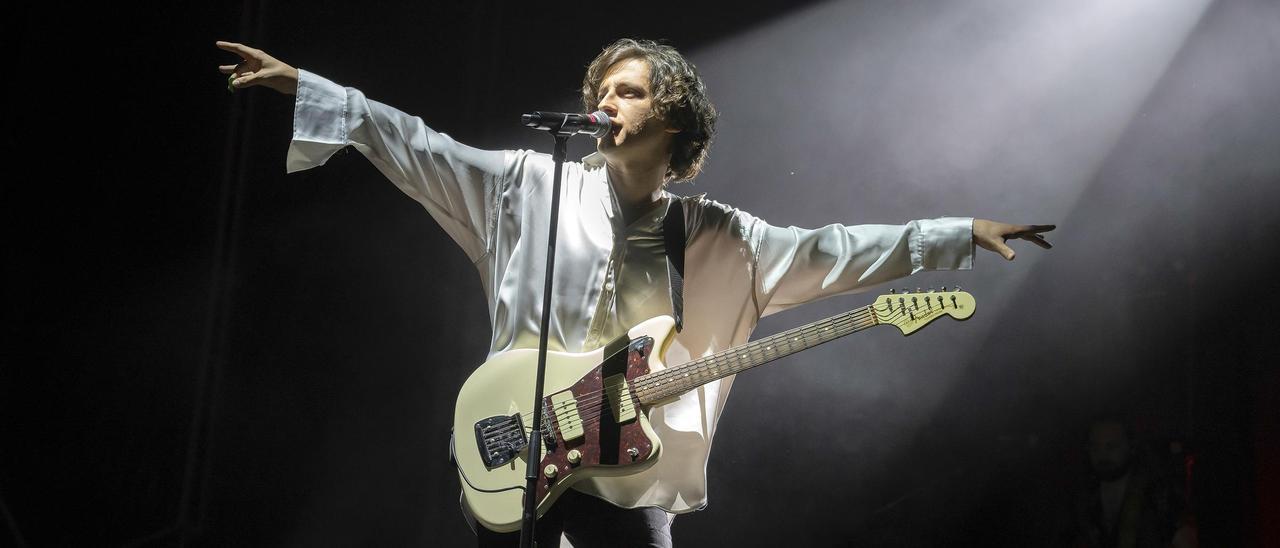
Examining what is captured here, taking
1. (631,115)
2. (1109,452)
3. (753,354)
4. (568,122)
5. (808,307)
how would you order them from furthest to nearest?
(808,307), (1109,452), (631,115), (753,354), (568,122)

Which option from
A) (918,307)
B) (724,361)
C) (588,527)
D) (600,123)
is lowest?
(588,527)

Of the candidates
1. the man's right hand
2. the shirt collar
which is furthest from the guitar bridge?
the man's right hand

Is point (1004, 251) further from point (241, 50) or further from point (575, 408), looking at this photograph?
point (241, 50)

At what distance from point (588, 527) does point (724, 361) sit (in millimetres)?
509

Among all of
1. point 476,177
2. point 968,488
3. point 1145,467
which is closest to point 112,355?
point 476,177

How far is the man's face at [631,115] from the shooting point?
2.49 meters

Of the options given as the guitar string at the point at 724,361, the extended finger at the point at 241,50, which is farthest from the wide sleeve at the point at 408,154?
the guitar string at the point at 724,361

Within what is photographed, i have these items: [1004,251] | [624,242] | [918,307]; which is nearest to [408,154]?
[624,242]

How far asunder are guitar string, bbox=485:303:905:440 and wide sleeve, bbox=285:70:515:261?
531mm

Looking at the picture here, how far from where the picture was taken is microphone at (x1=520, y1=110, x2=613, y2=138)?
6.57ft

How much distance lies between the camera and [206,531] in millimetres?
3119

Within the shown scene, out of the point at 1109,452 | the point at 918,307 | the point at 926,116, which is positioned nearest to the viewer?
the point at 918,307

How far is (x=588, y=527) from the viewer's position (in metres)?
2.25

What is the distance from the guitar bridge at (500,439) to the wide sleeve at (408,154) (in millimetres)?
509
